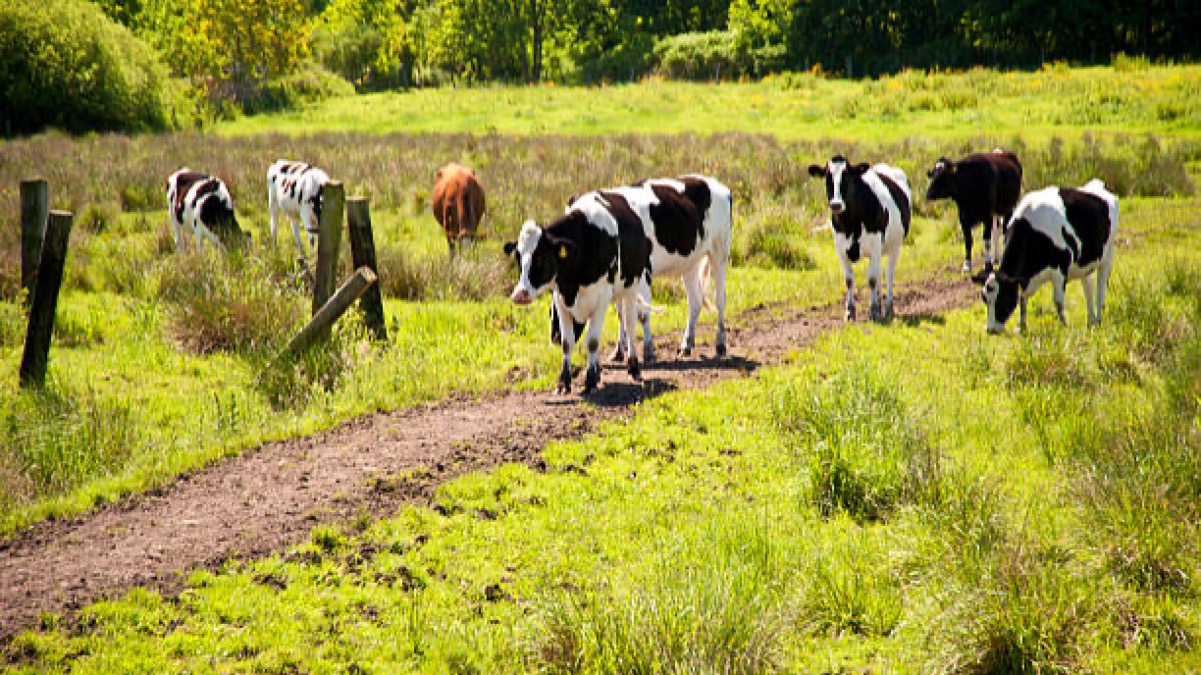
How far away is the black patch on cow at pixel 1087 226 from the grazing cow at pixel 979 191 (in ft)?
15.0

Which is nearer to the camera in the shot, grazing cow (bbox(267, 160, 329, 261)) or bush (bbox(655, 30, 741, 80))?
grazing cow (bbox(267, 160, 329, 261))

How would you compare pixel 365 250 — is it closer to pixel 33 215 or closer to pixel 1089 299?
pixel 33 215

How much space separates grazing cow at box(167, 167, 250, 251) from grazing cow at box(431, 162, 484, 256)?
131 inches

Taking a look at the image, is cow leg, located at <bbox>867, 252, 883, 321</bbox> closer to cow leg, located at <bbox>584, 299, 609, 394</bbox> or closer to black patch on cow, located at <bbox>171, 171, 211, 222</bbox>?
cow leg, located at <bbox>584, 299, 609, 394</bbox>

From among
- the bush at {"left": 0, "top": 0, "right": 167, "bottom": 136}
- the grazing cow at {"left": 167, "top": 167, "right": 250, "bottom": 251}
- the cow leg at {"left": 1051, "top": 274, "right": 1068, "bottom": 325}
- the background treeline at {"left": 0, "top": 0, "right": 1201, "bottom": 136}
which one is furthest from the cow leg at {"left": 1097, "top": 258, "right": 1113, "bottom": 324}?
the background treeline at {"left": 0, "top": 0, "right": 1201, "bottom": 136}

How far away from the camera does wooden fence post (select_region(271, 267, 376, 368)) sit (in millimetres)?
10016

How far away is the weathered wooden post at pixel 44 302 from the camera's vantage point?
9812 millimetres

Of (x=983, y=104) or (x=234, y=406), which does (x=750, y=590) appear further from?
(x=983, y=104)

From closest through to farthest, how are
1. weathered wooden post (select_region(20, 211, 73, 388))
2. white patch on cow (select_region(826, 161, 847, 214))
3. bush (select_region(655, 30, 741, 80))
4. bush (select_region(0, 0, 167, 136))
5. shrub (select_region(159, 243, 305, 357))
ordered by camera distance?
weathered wooden post (select_region(20, 211, 73, 388))
shrub (select_region(159, 243, 305, 357))
white patch on cow (select_region(826, 161, 847, 214))
bush (select_region(0, 0, 167, 136))
bush (select_region(655, 30, 741, 80))

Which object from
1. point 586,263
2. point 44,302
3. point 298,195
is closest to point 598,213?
point 586,263

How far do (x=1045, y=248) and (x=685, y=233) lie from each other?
4185mm

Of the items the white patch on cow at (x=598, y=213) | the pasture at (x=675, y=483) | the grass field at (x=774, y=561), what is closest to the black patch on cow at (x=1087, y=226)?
the pasture at (x=675, y=483)

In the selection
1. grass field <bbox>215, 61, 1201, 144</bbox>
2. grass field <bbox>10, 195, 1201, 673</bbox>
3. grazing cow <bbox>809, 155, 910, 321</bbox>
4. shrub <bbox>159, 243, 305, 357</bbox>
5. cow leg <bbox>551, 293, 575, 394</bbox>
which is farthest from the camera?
grass field <bbox>215, 61, 1201, 144</bbox>

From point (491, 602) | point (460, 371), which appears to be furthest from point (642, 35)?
point (491, 602)
